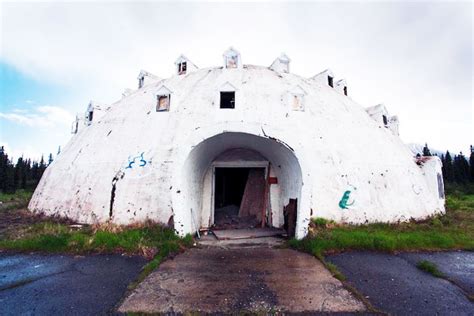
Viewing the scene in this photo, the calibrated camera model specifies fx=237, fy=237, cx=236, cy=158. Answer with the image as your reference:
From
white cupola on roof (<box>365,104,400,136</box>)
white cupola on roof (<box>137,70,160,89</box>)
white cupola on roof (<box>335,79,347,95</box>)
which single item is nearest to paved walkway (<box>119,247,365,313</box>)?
white cupola on roof (<box>365,104,400,136</box>)

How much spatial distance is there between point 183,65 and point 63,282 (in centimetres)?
1195

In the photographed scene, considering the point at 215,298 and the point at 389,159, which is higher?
the point at 389,159

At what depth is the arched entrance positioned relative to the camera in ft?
25.2

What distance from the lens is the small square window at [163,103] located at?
10.7 meters

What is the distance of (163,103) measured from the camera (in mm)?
10859

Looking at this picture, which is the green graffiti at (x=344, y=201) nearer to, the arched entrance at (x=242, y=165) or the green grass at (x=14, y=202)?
the arched entrance at (x=242, y=165)

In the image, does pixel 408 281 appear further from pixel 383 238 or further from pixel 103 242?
pixel 103 242

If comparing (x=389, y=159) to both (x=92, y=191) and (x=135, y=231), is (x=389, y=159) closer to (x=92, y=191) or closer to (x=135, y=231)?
(x=135, y=231)

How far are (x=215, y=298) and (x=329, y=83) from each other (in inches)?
518

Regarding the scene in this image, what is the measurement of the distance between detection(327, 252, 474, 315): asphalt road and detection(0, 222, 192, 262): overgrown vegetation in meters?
4.49

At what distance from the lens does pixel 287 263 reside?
225 inches

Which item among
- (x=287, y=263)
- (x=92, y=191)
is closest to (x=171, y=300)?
(x=287, y=263)

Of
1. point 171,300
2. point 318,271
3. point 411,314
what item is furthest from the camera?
point 318,271

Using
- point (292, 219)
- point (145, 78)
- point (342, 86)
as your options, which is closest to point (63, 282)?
point (292, 219)
